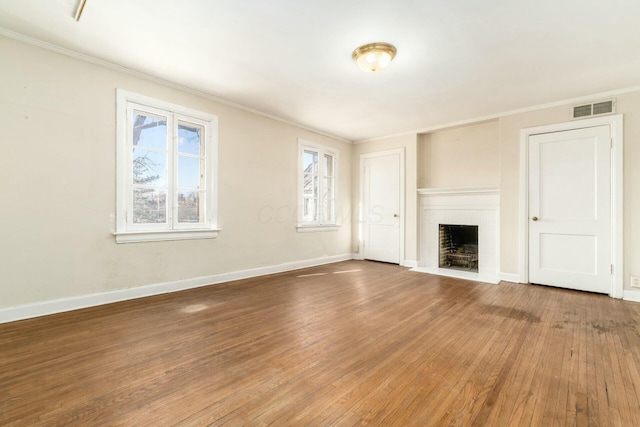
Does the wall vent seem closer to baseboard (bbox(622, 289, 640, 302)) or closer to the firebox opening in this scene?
the firebox opening

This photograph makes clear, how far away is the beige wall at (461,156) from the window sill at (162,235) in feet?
13.2

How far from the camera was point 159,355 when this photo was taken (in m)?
2.04

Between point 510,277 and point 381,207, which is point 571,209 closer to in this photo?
point 510,277

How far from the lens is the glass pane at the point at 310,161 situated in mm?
5527

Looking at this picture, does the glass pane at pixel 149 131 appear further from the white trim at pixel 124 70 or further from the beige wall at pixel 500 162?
the beige wall at pixel 500 162

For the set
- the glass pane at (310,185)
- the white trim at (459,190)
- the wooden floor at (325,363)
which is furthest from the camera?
the glass pane at (310,185)

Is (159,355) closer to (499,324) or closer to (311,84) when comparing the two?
(499,324)

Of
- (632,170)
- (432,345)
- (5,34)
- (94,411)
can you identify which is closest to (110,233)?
(5,34)

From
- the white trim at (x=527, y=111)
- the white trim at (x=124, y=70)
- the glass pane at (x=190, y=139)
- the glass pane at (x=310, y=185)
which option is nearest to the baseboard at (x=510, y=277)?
the white trim at (x=527, y=111)

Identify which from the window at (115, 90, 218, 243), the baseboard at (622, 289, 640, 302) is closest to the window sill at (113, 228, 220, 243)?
the window at (115, 90, 218, 243)

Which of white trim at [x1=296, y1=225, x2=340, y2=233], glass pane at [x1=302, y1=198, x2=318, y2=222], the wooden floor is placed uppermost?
glass pane at [x1=302, y1=198, x2=318, y2=222]

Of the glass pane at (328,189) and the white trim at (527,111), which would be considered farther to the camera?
the glass pane at (328,189)

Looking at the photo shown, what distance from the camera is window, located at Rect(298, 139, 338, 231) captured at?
17.5ft

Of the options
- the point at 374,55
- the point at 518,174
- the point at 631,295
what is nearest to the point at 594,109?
the point at 518,174
